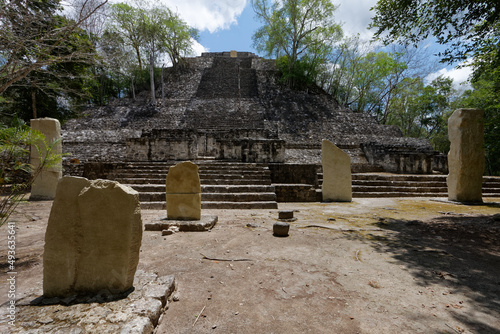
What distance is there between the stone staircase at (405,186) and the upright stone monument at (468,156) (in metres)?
1.96

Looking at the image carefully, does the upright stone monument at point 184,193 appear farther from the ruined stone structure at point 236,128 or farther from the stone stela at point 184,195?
the ruined stone structure at point 236,128

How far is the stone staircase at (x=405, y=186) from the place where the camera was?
346 inches

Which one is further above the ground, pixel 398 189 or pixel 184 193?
pixel 184 193

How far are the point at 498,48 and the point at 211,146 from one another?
11.7 metres

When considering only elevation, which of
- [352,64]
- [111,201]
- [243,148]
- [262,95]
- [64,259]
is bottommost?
[64,259]

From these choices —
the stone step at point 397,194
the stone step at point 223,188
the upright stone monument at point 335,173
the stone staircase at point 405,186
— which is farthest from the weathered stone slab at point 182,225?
the stone step at point 397,194

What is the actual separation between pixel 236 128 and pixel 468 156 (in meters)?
12.2

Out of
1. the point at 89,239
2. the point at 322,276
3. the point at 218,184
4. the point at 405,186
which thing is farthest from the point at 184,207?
the point at 405,186

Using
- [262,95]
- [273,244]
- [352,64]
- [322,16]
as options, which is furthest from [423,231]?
[352,64]

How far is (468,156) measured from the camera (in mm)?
6789

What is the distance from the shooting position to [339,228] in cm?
409

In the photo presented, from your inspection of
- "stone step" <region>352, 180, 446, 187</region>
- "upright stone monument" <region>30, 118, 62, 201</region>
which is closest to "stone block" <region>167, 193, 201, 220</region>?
"upright stone monument" <region>30, 118, 62, 201</region>

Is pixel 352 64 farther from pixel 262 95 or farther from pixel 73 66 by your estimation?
pixel 73 66

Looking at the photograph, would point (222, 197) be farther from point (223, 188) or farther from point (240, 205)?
point (240, 205)
